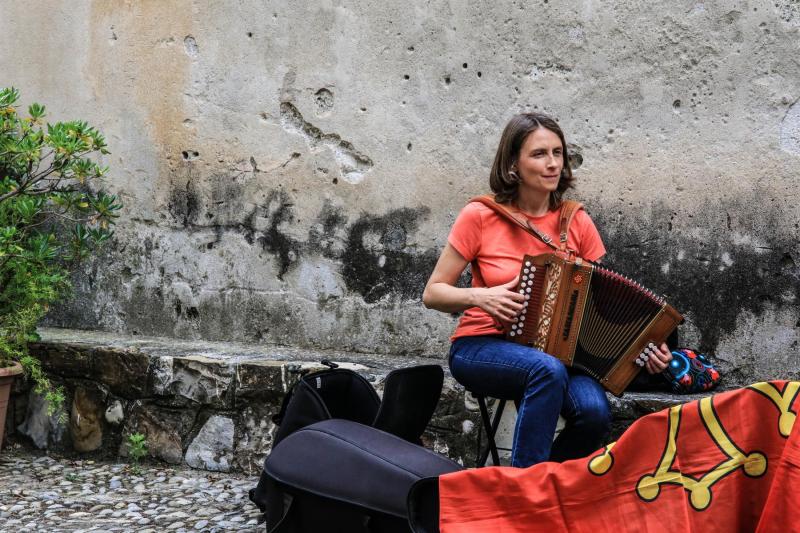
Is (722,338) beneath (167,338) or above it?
above

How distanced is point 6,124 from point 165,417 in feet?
4.67

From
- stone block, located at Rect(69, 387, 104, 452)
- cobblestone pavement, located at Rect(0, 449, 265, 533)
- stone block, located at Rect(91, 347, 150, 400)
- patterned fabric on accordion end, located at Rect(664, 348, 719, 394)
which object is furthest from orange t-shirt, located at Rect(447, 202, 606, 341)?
stone block, located at Rect(69, 387, 104, 452)

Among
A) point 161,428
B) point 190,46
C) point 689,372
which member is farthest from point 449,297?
point 190,46

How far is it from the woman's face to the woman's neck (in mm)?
50

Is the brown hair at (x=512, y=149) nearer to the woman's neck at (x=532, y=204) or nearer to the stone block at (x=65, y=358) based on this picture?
the woman's neck at (x=532, y=204)

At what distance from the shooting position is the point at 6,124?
12.4 ft

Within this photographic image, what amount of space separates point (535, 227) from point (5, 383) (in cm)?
233

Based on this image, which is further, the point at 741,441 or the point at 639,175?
the point at 639,175

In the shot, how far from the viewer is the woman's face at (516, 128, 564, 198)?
3.05 metres

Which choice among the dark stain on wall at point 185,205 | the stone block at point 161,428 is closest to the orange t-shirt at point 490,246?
the stone block at point 161,428

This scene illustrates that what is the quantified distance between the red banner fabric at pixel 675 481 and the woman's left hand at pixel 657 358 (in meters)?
1.04

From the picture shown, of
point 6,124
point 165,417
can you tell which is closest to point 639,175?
point 165,417

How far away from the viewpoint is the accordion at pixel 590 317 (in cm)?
279

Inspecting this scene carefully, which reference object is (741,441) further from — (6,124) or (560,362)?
(6,124)
